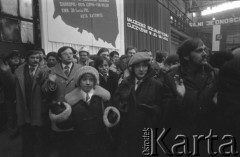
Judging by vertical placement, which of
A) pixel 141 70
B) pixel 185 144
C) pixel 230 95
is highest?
pixel 141 70

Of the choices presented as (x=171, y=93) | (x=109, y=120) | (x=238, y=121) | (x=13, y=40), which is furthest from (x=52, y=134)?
(x=13, y=40)

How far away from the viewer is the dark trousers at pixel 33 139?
2758mm

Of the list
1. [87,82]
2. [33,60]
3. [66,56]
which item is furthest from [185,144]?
[33,60]

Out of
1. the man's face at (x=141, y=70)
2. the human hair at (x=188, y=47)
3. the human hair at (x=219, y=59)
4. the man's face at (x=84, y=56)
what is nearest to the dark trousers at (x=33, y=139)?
the man's face at (x=141, y=70)

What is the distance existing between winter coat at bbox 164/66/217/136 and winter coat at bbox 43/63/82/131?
1146 mm

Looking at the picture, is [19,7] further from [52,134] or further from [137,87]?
[137,87]

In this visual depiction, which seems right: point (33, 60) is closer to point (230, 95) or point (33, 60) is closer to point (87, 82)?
point (87, 82)

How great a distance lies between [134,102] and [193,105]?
1.52ft

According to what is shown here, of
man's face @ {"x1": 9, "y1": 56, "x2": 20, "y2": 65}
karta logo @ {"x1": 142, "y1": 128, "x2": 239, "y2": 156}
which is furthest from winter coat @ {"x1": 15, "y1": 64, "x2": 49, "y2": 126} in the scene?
karta logo @ {"x1": 142, "y1": 128, "x2": 239, "y2": 156}

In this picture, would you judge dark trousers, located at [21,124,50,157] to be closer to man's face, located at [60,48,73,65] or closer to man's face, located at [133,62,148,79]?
man's face, located at [60,48,73,65]

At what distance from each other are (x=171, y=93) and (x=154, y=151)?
481mm

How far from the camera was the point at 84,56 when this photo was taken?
13.3 feet

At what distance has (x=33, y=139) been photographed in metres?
2.81

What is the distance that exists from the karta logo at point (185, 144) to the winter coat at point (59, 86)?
1.04 metres
